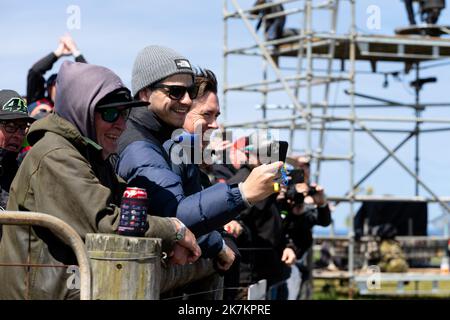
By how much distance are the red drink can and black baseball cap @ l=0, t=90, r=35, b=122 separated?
7.55 ft

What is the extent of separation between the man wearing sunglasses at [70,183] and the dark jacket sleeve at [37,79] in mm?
3811

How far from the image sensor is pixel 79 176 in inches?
140

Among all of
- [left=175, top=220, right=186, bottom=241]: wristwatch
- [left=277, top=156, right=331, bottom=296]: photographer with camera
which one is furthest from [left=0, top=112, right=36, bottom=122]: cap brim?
[left=277, top=156, right=331, bottom=296]: photographer with camera

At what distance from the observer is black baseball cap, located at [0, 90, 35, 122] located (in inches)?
220

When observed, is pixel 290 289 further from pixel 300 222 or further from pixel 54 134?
pixel 54 134

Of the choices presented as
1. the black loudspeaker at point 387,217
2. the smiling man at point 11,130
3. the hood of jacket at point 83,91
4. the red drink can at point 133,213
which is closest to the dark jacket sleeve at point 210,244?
the hood of jacket at point 83,91

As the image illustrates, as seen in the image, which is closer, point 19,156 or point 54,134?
point 54,134

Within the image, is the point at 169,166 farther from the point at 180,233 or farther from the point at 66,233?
the point at 66,233

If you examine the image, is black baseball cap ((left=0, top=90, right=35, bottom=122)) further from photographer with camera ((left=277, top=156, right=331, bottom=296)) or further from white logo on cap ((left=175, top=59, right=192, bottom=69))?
photographer with camera ((left=277, top=156, right=331, bottom=296))

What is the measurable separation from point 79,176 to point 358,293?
12776 millimetres

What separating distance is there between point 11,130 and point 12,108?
0.13m

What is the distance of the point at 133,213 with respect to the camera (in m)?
3.45

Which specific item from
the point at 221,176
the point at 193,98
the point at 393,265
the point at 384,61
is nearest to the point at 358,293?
the point at 393,265

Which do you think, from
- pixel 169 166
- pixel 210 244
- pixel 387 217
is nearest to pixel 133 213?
pixel 169 166
